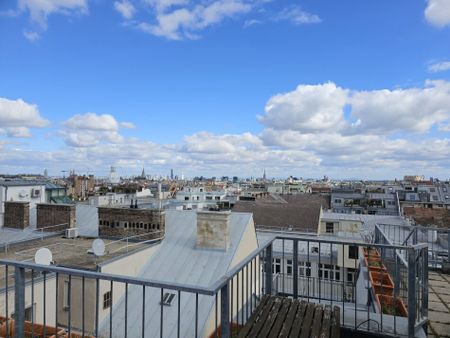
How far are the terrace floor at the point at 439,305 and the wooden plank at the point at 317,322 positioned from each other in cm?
195

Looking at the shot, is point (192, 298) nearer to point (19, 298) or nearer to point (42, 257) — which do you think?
point (42, 257)

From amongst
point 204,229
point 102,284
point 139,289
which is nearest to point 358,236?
point 204,229

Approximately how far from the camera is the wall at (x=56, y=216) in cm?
1750

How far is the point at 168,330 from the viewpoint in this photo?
36.9ft

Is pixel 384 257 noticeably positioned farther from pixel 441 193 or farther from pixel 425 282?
pixel 441 193

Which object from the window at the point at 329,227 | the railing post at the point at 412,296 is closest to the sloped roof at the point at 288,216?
the window at the point at 329,227

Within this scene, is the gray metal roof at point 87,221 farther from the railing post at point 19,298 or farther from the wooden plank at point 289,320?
the wooden plank at point 289,320

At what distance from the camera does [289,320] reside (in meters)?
3.96

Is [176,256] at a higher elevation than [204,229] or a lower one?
lower

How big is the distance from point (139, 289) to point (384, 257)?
365 inches

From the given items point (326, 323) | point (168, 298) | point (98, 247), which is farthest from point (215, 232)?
point (326, 323)

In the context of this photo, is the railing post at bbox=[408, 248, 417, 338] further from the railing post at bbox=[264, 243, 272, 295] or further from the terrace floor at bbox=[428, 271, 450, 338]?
the railing post at bbox=[264, 243, 272, 295]

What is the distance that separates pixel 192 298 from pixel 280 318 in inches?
352

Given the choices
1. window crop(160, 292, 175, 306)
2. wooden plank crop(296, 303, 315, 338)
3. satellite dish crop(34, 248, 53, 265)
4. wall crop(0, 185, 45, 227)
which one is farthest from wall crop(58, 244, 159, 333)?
wall crop(0, 185, 45, 227)
